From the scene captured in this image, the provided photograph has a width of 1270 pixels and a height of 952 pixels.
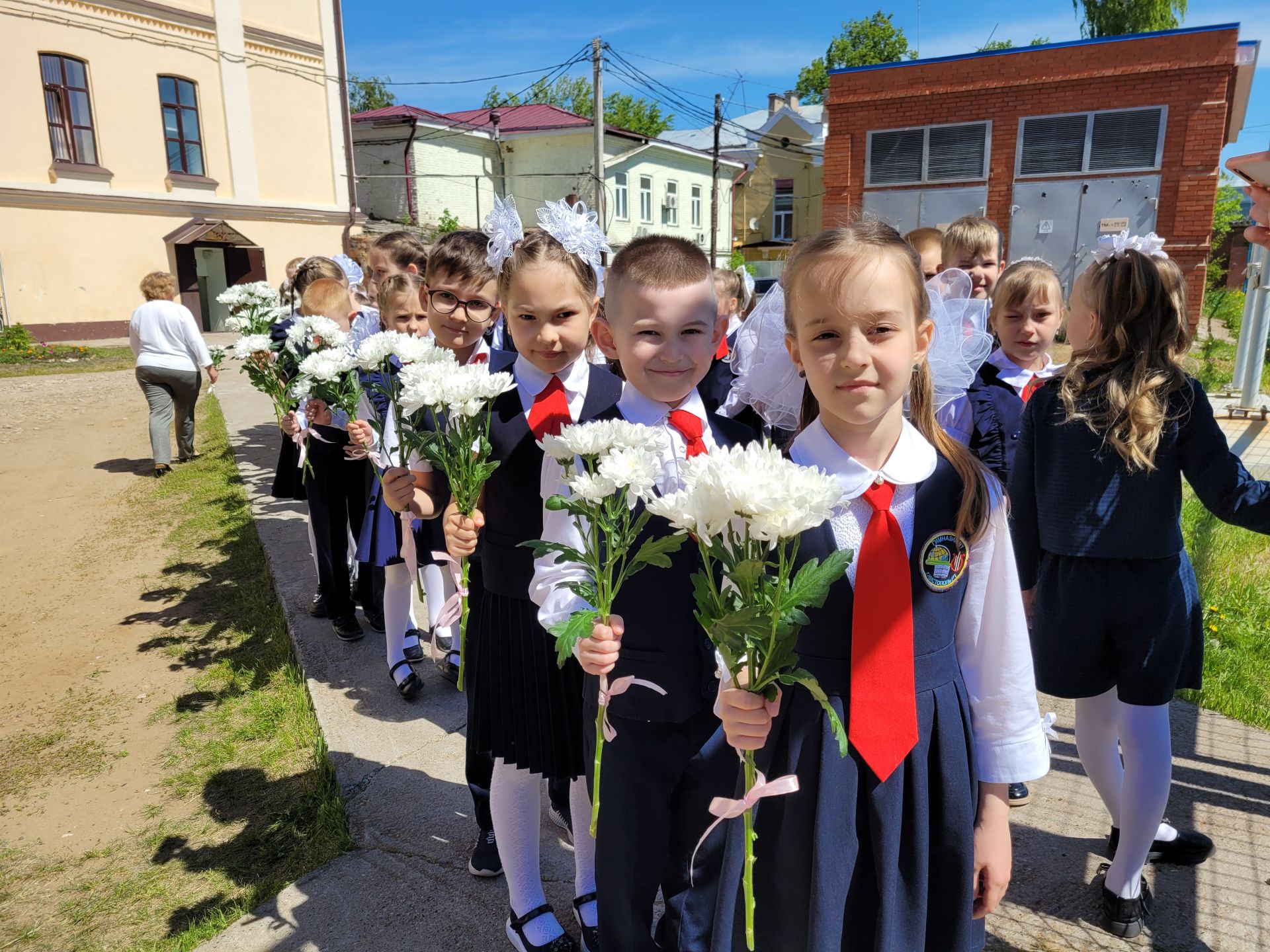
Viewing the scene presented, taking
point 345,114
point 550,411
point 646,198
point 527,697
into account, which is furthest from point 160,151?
point 527,697

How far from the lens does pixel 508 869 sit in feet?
7.63

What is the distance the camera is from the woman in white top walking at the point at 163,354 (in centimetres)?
873

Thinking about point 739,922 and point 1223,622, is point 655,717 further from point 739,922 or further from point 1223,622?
point 1223,622

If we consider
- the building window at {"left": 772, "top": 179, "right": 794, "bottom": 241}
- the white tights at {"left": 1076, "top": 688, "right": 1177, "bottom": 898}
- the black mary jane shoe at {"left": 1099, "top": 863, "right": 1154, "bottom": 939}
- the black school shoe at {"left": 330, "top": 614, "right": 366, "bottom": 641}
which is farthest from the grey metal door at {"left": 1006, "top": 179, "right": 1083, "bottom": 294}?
the building window at {"left": 772, "top": 179, "right": 794, "bottom": 241}

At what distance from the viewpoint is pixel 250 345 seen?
4.01 m

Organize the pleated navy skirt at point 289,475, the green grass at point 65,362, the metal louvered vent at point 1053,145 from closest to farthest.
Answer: the pleated navy skirt at point 289,475 → the green grass at point 65,362 → the metal louvered vent at point 1053,145

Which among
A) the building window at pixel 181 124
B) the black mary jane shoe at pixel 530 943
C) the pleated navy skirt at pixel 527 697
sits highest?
the building window at pixel 181 124

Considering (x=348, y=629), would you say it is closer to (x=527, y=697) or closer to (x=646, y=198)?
(x=527, y=697)

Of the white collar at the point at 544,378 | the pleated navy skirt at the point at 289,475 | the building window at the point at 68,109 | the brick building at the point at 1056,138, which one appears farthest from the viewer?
the building window at the point at 68,109

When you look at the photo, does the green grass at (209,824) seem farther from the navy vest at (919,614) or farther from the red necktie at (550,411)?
the navy vest at (919,614)

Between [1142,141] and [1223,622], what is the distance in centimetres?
1605

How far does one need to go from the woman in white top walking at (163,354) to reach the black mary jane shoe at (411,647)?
6.06 m

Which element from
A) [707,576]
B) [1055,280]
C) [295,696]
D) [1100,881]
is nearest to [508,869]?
[707,576]

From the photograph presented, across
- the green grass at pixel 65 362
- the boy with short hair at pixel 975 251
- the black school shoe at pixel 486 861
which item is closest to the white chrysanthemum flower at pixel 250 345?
the black school shoe at pixel 486 861
